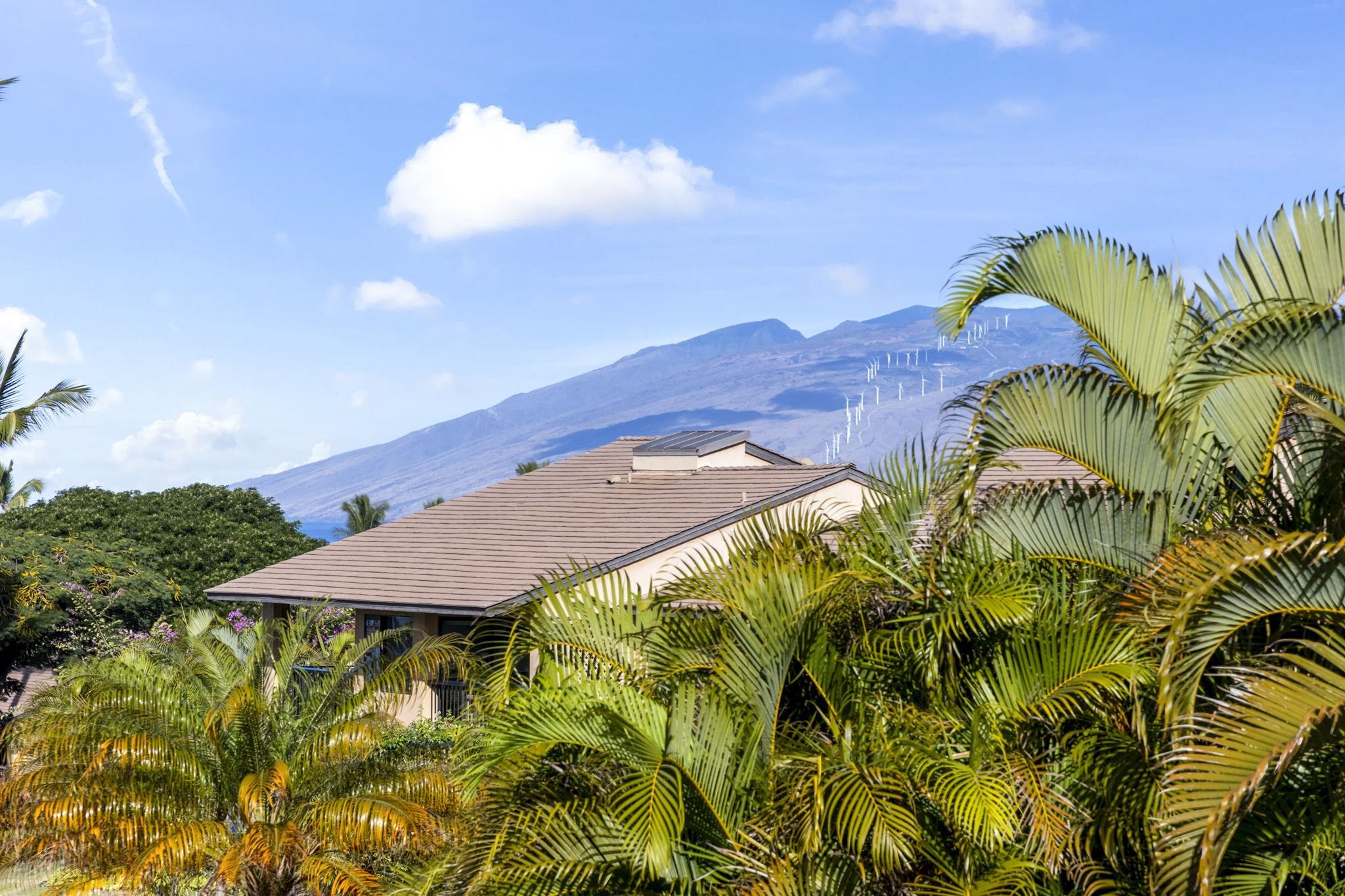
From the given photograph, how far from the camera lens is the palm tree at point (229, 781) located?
11258 millimetres

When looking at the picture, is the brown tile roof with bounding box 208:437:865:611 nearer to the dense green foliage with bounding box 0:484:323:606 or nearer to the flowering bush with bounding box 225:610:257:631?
the flowering bush with bounding box 225:610:257:631

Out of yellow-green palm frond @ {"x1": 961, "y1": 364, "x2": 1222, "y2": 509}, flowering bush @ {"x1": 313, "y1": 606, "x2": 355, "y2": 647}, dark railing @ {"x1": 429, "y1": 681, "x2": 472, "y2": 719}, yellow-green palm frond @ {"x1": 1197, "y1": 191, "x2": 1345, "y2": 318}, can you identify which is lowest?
dark railing @ {"x1": 429, "y1": 681, "x2": 472, "y2": 719}

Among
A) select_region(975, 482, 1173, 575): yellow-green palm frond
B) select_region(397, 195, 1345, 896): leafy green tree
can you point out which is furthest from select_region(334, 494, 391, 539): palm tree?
select_region(975, 482, 1173, 575): yellow-green palm frond

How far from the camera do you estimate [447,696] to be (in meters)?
22.3

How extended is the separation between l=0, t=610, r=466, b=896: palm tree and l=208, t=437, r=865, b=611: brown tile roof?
775cm

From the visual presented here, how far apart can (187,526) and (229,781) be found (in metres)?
32.2

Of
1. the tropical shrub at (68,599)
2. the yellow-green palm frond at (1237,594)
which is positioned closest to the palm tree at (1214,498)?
the yellow-green palm frond at (1237,594)

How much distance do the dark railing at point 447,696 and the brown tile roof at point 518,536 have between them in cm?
162

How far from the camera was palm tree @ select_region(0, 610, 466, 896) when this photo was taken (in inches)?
443

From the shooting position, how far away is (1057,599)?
6719mm

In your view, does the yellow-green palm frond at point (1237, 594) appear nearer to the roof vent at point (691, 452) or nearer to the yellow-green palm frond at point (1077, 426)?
the yellow-green palm frond at point (1077, 426)

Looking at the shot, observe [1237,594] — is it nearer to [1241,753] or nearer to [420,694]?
[1241,753]

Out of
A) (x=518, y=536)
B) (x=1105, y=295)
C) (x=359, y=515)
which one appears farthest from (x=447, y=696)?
(x=359, y=515)

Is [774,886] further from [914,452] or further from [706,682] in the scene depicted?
[914,452]
